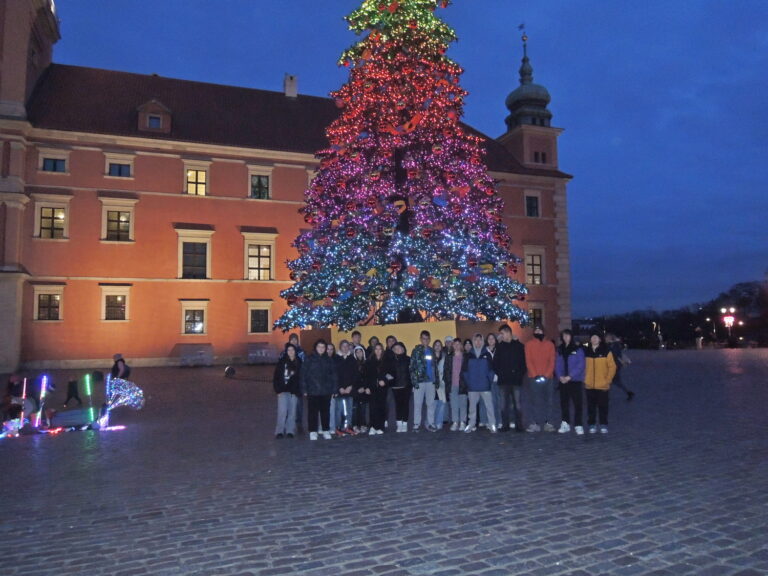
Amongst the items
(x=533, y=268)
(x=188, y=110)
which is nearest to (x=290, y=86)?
(x=188, y=110)

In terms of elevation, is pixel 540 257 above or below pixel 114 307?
above

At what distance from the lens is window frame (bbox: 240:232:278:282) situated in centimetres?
3212

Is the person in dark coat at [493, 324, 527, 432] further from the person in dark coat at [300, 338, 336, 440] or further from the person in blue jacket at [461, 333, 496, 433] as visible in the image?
the person in dark coat at [300, 338, 336, 440]

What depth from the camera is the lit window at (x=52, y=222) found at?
94.1 feet

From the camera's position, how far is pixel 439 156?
19.3 meters

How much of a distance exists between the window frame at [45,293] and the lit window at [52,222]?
246 cm

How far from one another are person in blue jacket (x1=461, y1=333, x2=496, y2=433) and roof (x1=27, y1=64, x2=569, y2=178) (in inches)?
996

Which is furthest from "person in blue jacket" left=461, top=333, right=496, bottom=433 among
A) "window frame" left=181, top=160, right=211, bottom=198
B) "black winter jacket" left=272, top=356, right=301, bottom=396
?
"window frame" left=181, top=160, right=211, bottom=198

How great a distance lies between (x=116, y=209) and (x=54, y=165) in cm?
338

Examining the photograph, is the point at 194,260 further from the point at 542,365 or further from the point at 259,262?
the point at 542,365

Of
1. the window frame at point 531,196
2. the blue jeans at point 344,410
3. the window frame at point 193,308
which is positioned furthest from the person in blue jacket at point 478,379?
the window frame at point 531,196

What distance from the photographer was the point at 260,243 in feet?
107

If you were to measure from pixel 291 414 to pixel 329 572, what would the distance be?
227 inches

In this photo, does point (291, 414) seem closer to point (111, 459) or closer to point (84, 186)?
point (111, 459)
